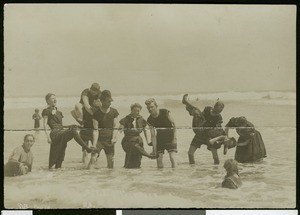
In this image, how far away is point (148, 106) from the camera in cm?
167

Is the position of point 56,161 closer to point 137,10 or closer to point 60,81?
point 60,81

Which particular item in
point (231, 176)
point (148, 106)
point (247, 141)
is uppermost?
point (148, 106)

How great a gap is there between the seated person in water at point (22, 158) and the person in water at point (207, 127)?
1.56 ft

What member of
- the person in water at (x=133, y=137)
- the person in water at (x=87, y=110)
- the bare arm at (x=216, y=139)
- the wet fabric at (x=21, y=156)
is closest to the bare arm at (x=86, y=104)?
the person in water at (x=87, y=110)

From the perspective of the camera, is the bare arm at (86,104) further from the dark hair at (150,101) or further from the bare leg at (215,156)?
the bare leg at (215,156)

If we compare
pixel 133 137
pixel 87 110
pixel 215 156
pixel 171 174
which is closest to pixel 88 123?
pixel 87 110

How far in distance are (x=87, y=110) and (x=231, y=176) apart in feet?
1.55

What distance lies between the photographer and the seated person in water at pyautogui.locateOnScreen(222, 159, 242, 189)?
1.66 metres

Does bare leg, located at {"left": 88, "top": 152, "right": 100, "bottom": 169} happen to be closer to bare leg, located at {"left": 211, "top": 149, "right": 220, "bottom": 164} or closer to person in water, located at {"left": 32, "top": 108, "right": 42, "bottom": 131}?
person in water, located at {"left": 32, "top": 108, "right": 42, "bottom": 131}

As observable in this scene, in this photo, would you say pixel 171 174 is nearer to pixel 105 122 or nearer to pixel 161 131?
pixel 161 131

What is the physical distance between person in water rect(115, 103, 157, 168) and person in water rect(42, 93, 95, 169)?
4.7 inches

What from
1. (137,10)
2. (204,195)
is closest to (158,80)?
(137,10)

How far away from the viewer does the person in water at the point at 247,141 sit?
1669 mm

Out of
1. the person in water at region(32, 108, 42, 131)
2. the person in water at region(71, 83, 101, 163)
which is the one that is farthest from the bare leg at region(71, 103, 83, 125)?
the person in water at region(32, 108, 42, 131)
